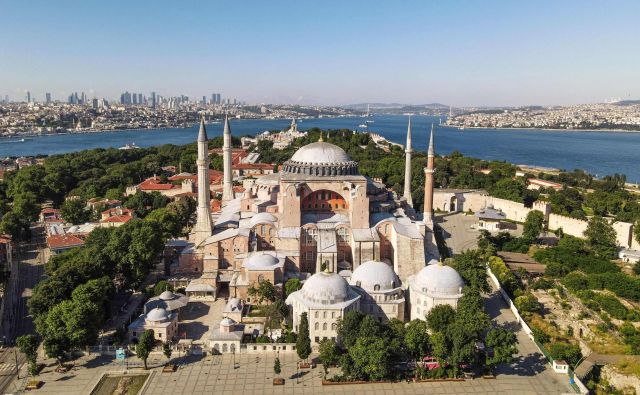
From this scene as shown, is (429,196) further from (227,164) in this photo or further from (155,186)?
(155,186)

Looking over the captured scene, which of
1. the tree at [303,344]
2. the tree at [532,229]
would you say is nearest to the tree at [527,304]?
the tree at [303,344]

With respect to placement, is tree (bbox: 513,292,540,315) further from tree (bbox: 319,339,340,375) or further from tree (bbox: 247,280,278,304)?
tree (bbox: 247,280,278,304)

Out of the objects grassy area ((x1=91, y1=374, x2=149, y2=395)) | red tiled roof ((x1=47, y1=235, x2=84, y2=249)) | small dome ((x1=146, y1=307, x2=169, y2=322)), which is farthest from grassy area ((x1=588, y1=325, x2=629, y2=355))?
red tiled roof ((x1=47, y1=235, x2=84, y2=249))

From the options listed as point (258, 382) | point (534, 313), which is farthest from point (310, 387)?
point (534, 313)

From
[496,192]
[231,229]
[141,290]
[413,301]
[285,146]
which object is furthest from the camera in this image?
[285,146]

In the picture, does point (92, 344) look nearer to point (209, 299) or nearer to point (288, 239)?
point (209, 299)
